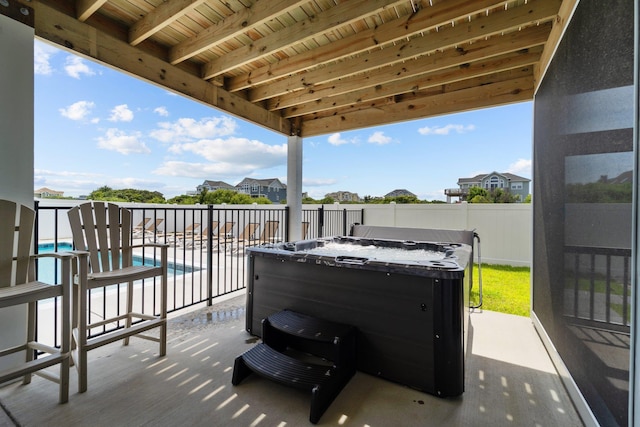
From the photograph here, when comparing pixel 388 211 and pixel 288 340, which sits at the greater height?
pixel 388 211

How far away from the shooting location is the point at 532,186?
110 inches

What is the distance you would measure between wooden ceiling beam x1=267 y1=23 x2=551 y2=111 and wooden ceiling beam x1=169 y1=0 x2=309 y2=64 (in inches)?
53.0

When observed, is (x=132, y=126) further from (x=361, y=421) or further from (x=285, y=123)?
(x=361, y=421)

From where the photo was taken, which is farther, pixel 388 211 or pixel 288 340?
pixel 388 211

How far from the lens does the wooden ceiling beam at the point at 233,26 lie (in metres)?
2.05

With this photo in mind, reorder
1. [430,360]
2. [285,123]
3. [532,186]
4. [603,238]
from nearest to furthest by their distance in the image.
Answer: [603,238] → [430,360] → [532,186] → [285,123]

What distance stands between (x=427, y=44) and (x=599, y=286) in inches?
87.5

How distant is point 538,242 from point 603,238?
59.4 inches

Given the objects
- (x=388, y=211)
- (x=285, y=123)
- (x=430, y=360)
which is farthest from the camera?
(x=388, y=211)

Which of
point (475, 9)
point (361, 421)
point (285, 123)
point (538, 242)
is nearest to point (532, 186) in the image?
point (538, 242)

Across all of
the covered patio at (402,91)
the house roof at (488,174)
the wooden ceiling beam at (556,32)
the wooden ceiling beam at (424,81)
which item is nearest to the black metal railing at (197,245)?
the covered patio at (402,91)

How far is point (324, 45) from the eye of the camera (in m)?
2.69

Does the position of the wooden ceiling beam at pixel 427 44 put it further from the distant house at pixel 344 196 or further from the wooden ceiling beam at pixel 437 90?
the distant house at pixel 344 196

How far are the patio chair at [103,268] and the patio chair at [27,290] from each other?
78mm
